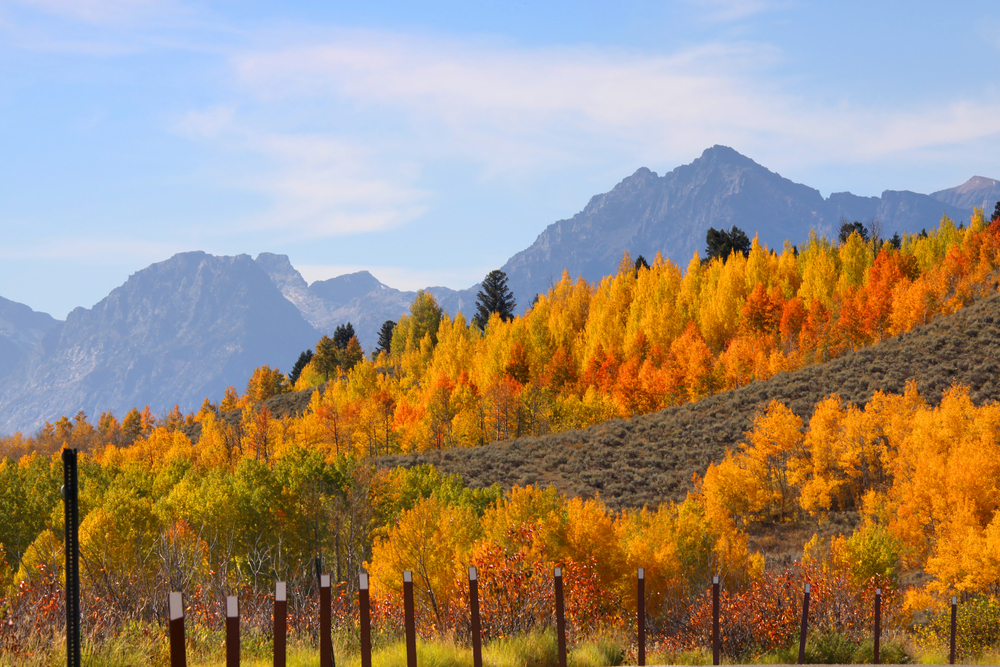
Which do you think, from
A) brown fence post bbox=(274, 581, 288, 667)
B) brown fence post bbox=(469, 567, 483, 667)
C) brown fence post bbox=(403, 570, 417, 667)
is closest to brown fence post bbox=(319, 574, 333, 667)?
brown fence post bbox=(274, 581, 288, 667)

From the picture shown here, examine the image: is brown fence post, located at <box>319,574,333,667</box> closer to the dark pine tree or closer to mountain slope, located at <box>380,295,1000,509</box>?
mountain slope, located at <box>380,295,1000,509</box>

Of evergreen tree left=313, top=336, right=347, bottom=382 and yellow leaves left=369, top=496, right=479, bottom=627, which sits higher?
evergreen tree left=313, top=336, right=347, bottom=382

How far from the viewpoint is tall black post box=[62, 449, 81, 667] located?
3.88 metres

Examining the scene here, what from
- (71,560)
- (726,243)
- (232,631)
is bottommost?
(232,631)

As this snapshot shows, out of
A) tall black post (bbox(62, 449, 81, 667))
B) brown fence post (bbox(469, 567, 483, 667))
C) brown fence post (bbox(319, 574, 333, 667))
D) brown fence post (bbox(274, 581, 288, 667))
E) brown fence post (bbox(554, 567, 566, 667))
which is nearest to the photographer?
tall black post (bbox(62, 449, 81, 667))

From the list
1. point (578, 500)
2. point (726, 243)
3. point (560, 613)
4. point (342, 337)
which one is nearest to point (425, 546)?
point (578, 500)

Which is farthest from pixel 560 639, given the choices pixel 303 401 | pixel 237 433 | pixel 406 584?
pixel 303 401

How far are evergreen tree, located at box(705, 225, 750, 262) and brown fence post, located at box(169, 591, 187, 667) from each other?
11411 cm

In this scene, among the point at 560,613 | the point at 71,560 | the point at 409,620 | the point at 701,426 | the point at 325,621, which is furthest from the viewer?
the point at 701,426

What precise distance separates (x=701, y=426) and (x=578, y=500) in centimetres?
3372

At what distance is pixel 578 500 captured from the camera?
121 feet

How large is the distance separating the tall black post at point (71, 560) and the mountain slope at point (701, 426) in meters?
52.8

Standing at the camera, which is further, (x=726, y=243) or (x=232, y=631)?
(x=726, y=243)

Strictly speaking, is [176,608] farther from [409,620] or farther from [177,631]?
[409,620]
